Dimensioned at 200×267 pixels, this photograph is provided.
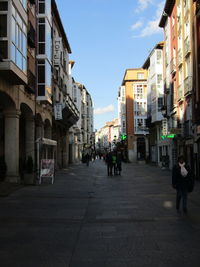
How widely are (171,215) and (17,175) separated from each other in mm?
10884

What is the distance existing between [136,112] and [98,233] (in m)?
59.4

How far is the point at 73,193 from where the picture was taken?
15281mm

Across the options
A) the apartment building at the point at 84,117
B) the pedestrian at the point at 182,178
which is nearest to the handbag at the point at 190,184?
the pedestrian at the point at 182,178

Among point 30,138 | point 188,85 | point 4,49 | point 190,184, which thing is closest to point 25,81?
point 4,49

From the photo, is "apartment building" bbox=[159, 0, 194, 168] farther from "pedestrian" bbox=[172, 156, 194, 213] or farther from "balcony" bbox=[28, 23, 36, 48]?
"pedestrian" bbox=[172, 156, 194, 213]

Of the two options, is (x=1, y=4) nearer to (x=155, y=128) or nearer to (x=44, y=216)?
(x=44, y=216)

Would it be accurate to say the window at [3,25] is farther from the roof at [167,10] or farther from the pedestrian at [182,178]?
the roof at [167,10]

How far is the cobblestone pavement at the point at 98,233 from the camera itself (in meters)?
5.53

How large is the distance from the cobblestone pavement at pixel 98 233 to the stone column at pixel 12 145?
5.45m

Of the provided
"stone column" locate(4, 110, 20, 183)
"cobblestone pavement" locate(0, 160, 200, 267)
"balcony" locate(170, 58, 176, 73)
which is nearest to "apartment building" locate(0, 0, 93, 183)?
"stone column" locate(4, 110, 20, 183)

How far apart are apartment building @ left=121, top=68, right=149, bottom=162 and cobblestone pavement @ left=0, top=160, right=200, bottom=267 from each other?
51515mm

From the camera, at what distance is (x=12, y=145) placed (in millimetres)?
18500

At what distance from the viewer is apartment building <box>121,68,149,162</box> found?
64438 mm

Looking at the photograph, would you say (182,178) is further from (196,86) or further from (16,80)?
(196,86)
